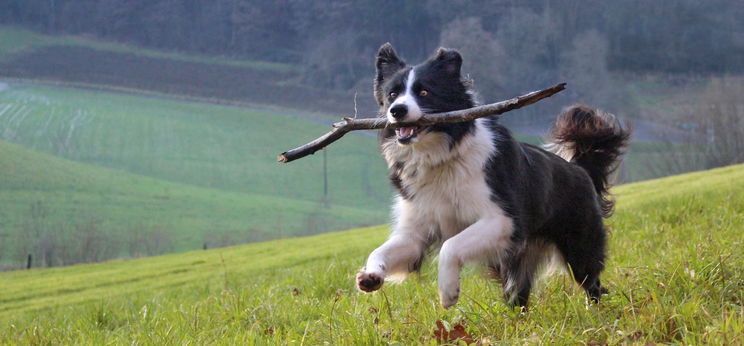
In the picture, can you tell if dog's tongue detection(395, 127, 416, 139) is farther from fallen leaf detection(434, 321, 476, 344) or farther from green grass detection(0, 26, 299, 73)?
green grass detection(0, 26, 299, 73)

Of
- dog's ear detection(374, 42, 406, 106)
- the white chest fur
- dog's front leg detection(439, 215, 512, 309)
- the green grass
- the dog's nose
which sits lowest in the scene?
the green grass

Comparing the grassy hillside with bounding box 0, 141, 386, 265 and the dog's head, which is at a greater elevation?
the dog's head

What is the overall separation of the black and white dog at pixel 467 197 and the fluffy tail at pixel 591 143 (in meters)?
0.67

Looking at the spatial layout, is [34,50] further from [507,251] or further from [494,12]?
[507,251]

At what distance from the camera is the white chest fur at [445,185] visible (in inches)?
206

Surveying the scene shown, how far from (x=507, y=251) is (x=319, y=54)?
61087mm

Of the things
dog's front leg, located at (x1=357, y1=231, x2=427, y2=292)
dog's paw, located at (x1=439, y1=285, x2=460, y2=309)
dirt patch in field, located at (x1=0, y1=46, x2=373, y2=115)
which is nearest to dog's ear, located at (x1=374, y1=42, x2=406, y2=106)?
dog's front leg, located at (x1=357, y1=231, x2=427, y2=292)

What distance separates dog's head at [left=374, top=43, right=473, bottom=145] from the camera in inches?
206

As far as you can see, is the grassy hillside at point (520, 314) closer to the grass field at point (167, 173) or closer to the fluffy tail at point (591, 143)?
the fluffy tail at point (591, 143)

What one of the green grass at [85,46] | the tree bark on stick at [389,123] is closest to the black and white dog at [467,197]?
the tree bark on stick at [389,123]

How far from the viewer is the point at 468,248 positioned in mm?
4895

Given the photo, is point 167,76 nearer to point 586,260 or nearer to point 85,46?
point 85,46

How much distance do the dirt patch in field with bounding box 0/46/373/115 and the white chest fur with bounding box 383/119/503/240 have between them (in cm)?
5664

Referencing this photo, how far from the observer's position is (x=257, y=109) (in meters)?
68.4
